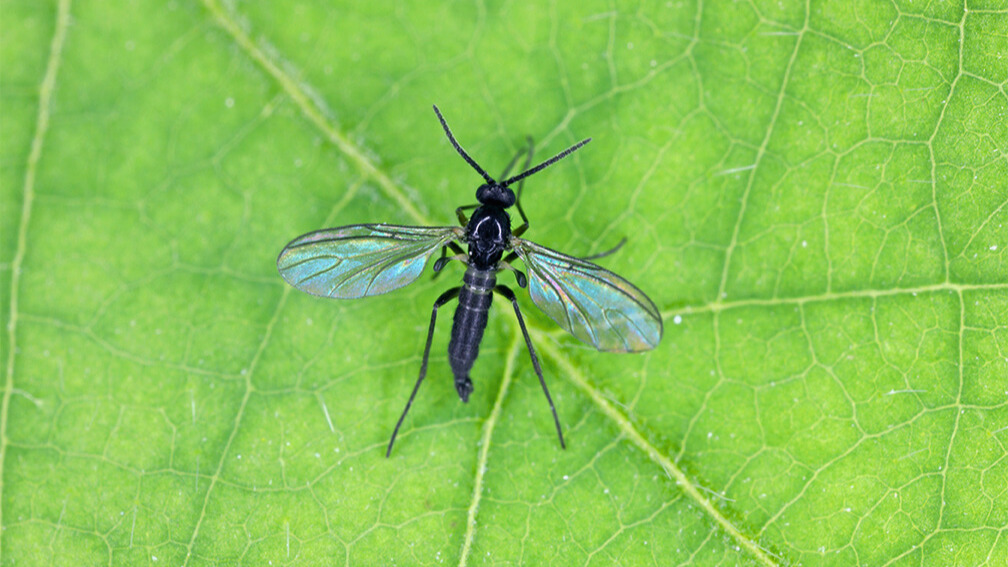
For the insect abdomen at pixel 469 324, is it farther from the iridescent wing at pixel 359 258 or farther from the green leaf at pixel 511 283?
the iridescent wing at pixel 359 258

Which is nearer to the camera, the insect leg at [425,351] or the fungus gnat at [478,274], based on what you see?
the fungus gnat at [478,274]

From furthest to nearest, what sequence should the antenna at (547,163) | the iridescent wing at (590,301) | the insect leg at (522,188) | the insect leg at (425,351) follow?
the insect leg at (522,188), the insect leg at (425,351), the antenna at (547,163), the iridescent wing at (590,301)

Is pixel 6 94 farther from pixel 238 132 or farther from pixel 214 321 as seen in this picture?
pixel 214 321

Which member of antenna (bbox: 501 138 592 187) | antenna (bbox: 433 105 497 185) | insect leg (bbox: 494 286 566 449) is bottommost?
insect leg (bbox: 494 286 566 449)

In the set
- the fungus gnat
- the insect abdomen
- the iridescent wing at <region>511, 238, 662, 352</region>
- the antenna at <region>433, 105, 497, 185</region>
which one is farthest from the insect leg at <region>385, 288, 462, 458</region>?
the antenna at <region>433, 105, 497, 185</region>

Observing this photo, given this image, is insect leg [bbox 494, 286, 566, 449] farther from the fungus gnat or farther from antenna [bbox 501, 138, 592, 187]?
antenna [bbox 501, 138, 592, 187]

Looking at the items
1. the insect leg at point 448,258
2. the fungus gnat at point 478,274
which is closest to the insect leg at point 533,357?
the fungus gnat at point 478,274
